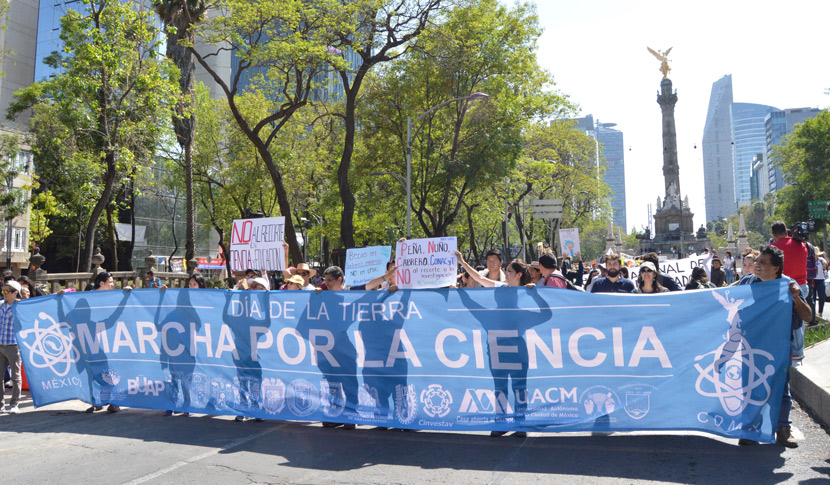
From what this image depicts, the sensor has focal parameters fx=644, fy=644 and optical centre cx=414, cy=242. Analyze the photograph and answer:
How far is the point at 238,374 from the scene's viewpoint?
7223mm

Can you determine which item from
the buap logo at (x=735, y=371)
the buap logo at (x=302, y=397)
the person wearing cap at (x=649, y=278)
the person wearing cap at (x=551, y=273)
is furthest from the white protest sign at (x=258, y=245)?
the buap logo at (x=735, y=371)

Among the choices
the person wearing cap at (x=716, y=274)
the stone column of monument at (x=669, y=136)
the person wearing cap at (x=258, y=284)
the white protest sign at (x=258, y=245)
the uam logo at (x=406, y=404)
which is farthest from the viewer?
the stone column of monument at (x=669, y=136)

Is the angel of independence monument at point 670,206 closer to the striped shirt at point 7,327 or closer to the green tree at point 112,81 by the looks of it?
the green tree at point 112,81

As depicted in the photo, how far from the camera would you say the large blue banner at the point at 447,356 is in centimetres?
564

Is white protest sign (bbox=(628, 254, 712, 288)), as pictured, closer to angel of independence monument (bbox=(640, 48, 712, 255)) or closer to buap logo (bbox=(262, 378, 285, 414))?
buap logo (bbox=(262, 378, 285, 414))

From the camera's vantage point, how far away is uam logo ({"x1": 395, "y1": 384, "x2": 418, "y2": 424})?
6.35m

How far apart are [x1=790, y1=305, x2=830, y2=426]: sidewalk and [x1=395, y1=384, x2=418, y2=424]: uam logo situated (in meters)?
4.18

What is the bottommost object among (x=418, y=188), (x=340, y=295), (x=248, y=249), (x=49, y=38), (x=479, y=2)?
(x=340, y=295)

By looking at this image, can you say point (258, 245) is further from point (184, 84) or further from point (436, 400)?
point (184, 84)

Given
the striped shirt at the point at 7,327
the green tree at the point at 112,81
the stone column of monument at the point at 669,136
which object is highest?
the stone column of monument at the point at 669,136

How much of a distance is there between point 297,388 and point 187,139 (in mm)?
18158

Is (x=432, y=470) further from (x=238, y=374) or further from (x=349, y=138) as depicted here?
(x=349, y=138)

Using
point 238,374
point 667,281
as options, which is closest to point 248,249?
point 238,374

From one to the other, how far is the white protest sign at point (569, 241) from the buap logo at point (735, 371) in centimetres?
1524
